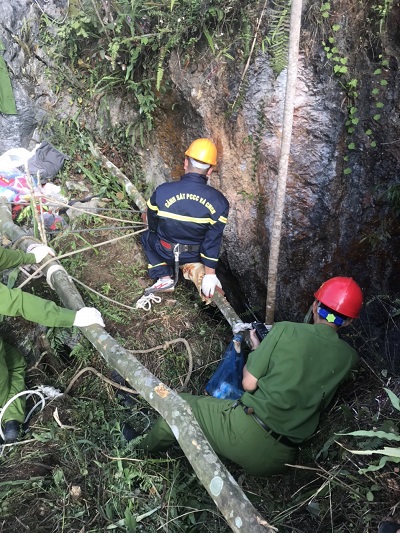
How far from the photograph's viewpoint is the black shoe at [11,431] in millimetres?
3287

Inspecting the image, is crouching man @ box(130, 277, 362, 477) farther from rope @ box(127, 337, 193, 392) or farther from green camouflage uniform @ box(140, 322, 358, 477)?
rope @ box(127, 337, 193, 392)

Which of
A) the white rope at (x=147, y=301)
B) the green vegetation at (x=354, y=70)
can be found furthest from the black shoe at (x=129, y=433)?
the green vegetation at (x=354, y=70)

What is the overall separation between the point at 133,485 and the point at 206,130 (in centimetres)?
369

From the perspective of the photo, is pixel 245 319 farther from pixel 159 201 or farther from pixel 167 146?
pixel 167 146

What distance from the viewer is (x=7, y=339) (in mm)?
4312

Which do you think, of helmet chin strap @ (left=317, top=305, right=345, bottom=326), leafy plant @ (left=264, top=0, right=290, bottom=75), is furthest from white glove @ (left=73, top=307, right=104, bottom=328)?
leafy plant @ (left=264, top=0, right=290, bottom=75)

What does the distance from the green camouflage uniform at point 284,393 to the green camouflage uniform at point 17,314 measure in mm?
1441

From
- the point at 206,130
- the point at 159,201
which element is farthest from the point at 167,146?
the point at 159,201

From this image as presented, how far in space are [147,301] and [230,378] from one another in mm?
1299

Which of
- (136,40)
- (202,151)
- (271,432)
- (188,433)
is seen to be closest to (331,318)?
(271,432)

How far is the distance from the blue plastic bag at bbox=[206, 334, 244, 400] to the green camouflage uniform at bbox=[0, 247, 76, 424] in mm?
1292

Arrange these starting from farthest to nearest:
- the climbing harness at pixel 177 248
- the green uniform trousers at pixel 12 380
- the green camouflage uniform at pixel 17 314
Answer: the climbing harness at pixel 177 248 < the green uniform trousers at pixel 12 380 < the green camouflage uniform at pixel 17 314

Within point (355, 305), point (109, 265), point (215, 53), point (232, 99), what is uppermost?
point (215, 53)

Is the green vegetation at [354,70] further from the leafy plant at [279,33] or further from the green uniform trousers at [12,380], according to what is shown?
the green uniform trousers at [12,380]
